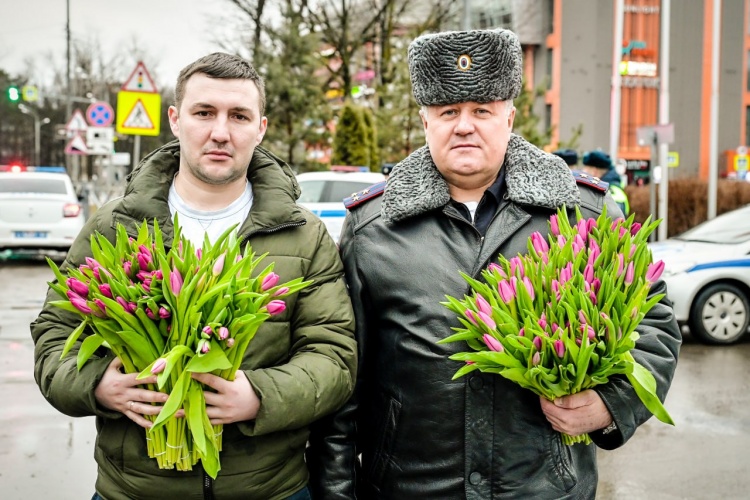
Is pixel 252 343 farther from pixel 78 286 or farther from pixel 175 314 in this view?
pixel 78 286

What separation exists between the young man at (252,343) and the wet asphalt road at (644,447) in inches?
112

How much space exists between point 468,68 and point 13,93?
29.9m

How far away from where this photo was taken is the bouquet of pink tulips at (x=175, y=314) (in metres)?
2.13

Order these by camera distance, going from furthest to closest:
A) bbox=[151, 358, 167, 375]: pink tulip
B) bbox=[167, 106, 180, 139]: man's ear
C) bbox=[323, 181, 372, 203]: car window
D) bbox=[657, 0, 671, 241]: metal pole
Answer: bbox=[657, 0, 671, 241]: metal pole, bbox=[323, 181, 372, 203]: car window, bbox=[167, 106, 180, 139]: man's ear, bbox=[151, 358, 167, 375]: pink tulip

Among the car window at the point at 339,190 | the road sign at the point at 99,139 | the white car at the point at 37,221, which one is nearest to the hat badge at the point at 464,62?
the car window at the point at 339,190

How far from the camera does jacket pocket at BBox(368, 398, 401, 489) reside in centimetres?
264

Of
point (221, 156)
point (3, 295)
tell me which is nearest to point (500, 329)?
point (221, 156)

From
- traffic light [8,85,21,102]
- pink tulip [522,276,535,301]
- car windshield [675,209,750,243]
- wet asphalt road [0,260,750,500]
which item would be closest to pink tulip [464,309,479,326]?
pink tulip [522,276,535,301]

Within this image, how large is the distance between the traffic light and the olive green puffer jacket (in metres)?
29.3

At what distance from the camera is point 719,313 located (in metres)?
9.75

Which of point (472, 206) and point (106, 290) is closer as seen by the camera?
point (106, 290)

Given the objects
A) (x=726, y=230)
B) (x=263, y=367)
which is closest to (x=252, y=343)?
(x=263, y=367)

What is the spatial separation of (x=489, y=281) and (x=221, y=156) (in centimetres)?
89

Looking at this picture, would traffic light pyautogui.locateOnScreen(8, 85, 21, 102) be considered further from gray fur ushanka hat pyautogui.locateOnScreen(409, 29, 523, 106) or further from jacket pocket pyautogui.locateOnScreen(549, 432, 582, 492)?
jacket pocket pyautogui.locateOnScreen(549, 432, 582, 492)
